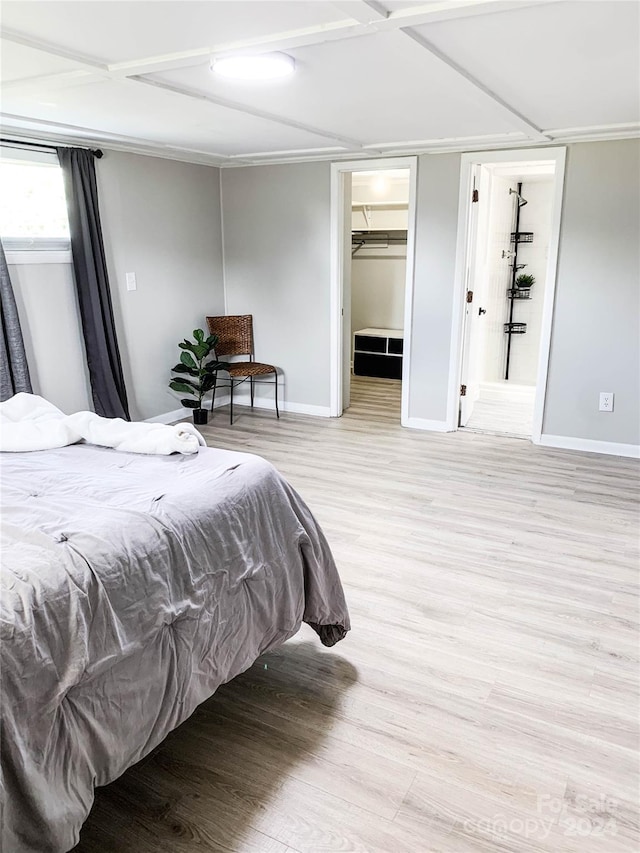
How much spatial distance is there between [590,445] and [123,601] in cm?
407

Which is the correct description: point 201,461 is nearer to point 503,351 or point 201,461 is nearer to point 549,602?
point 549,602

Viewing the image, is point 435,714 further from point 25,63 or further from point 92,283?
point 92,283

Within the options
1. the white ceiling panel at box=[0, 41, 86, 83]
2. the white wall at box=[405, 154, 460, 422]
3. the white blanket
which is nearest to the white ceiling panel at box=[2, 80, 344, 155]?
the white ceiling panel at box=[0, 41, 86, 83]

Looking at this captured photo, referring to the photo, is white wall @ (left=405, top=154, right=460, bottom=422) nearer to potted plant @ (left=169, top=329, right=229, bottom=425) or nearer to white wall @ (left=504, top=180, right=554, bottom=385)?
potted plant @ (left=169, top=329, right=229, bottom=425)

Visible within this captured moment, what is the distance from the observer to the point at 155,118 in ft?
11.3

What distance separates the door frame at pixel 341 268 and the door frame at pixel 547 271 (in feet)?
1.25

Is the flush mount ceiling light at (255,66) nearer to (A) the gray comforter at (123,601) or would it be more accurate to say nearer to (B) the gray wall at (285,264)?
(A) the gray comforter at (123,601)

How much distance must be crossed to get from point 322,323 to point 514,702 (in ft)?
13.0

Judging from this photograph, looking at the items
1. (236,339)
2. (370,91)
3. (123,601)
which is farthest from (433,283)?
(123,601)

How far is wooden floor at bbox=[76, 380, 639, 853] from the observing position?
67.3 inches

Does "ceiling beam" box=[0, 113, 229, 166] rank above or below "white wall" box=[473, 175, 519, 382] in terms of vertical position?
above

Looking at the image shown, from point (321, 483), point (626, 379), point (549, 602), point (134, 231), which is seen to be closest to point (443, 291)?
point (626, 379)

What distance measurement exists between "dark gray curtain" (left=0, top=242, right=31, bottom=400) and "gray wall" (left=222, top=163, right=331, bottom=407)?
2.36 meters

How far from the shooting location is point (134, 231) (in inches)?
193
